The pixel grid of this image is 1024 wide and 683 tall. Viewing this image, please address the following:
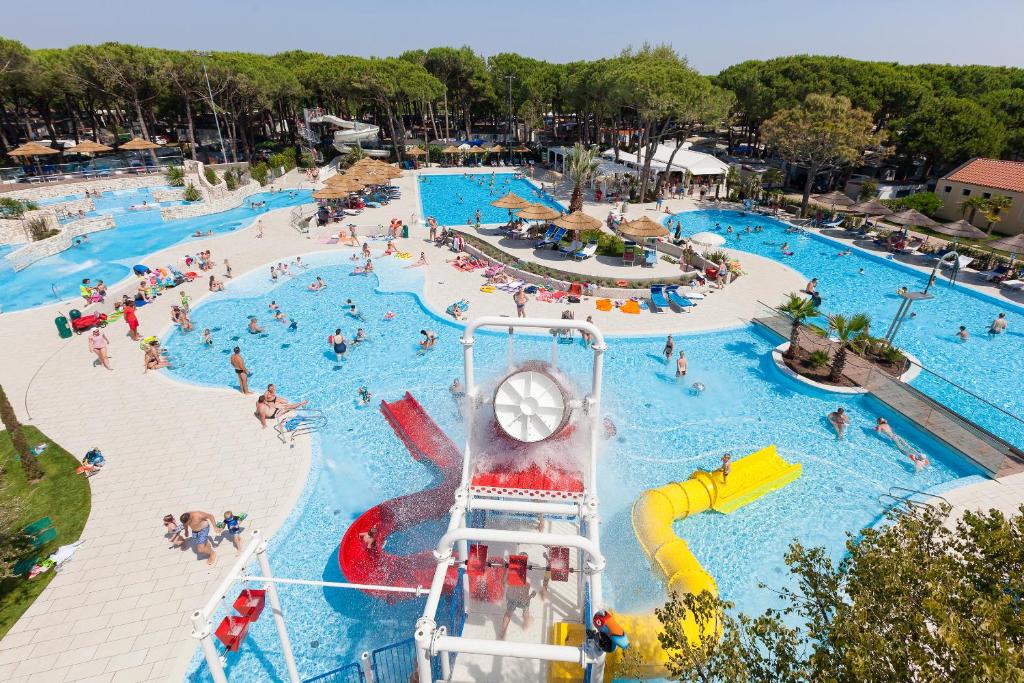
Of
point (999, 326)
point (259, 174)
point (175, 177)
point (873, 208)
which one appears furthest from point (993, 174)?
point (175, 177)

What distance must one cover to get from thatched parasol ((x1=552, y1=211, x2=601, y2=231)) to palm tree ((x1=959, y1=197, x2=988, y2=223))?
23569 millimetres

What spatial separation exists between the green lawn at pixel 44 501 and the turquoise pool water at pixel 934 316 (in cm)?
2396

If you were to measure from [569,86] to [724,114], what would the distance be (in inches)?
890

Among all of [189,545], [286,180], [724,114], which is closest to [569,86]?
[724,114]

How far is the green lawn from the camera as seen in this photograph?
9.42 meters

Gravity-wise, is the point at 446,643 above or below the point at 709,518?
above

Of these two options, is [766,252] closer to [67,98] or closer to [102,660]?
[102,660]

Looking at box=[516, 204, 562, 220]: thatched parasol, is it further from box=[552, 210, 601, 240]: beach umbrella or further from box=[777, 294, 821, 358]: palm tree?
box=[777, 294, 821, 358]: palm tree

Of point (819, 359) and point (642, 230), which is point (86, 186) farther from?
point (819, 359)

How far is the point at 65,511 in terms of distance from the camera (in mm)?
11320

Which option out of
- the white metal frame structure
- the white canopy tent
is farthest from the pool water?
the white metal frame structure

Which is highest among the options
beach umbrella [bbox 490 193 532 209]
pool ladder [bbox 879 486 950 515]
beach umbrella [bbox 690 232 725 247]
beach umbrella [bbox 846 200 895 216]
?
beach umbrella [bbox 490 193 532 209]

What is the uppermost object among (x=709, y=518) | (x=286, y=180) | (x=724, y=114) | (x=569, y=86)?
(x=569, y=86)

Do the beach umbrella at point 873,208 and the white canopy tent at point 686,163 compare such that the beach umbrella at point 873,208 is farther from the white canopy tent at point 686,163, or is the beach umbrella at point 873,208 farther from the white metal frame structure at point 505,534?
the white metal frame structure at point 505,534
